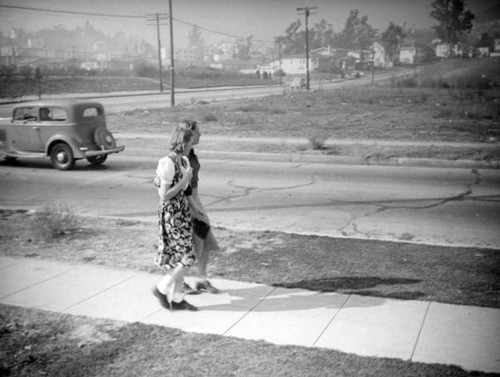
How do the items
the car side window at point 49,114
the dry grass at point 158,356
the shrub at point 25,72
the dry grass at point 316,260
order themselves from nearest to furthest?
1. the dry grass at point 158,356
2. the dry grass at point 316,260
3. the car side window at point 49,114
4. the shrub at point 25,72

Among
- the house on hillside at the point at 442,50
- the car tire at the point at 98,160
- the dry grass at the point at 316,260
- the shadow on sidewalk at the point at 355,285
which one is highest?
the house on hillside at the point at 442,50

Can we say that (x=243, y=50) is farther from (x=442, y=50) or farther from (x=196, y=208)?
(x=196, y=208)

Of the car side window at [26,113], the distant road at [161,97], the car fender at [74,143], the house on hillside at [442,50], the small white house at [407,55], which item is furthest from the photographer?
the distant road at [161,97]

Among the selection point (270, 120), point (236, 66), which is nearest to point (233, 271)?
point (270, 120)

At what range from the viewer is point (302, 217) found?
9.06 m

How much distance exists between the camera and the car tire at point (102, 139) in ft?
47.2

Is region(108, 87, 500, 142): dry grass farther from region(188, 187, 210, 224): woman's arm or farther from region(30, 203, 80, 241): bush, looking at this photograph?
region(188, 187, 210, 224): woman's arm

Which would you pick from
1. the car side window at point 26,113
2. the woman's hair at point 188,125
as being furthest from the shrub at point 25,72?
the woman's hair at point 188,125

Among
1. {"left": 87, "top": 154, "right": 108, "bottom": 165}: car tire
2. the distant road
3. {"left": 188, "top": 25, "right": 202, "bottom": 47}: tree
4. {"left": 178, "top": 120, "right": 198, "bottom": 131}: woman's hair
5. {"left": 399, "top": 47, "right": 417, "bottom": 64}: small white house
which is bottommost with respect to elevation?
{"left": 87, "top": 154, "right": 108, "bottom": 165}: car tire

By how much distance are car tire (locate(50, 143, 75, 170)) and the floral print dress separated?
9804 millimetres

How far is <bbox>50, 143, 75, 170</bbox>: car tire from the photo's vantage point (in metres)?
14.3

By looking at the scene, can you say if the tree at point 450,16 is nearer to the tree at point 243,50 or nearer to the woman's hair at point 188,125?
the woman's hair at point 188,125

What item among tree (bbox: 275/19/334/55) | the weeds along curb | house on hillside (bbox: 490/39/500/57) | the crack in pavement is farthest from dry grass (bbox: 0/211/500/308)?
tree (bbox: 275/19/334/55)

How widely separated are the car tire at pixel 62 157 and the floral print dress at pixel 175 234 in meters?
9.80
